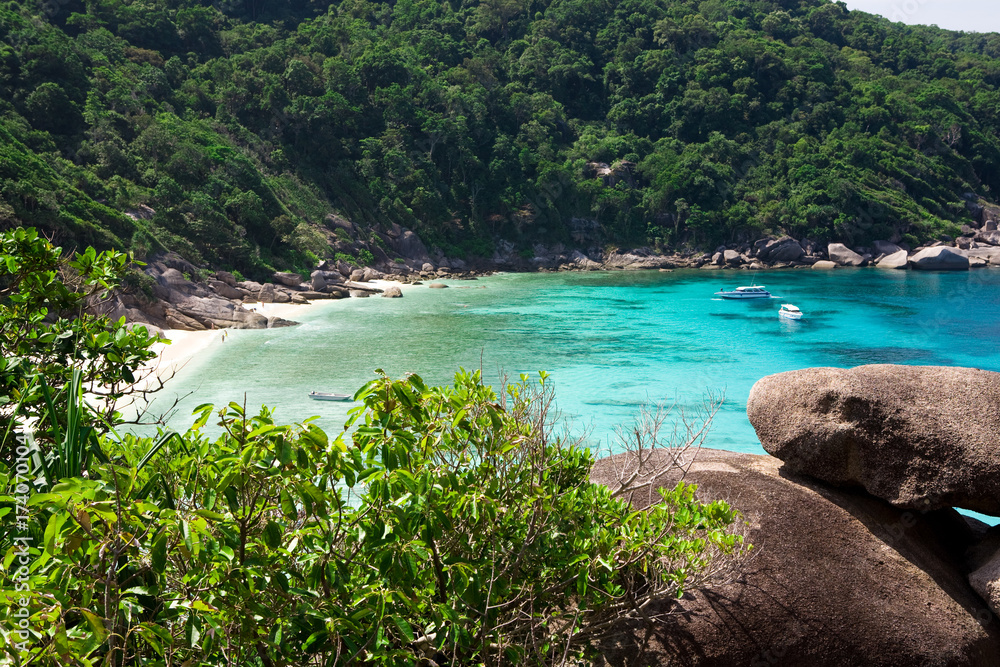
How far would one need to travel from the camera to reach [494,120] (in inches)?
2331

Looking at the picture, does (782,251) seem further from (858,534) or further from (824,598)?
(824,598)

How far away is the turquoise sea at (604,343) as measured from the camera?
51.1 ft

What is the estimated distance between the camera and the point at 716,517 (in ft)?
11.7

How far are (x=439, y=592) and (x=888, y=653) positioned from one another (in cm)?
346

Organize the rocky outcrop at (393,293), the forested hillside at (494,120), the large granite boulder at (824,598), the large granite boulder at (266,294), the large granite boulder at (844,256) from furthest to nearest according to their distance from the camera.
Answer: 1. the large granite boulder at (844,256)
2. the forested hillside at (494,120)
3. the rocky outcrop at (393,293)
4. the large granite boulder at (266,294)
5. the large granite boulder at (824,598)

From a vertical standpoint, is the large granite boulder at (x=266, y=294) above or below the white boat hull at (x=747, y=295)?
above

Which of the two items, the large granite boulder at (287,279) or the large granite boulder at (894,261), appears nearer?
the large granite boulder at (287,279)

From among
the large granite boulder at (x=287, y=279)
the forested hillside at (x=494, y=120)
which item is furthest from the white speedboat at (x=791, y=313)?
the forested hillside at (x=494, y=120)

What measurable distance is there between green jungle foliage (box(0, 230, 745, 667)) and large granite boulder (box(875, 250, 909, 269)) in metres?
55.7

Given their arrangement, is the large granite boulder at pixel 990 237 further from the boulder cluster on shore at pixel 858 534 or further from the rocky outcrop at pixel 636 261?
the boulder cluster on shore at pixel 858 534

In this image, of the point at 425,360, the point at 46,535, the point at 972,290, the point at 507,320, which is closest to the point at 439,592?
the point at 46,535

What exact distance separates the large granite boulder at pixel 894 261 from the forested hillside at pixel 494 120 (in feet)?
12.7

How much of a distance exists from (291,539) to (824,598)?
3.82m

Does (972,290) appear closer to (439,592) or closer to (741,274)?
(741,274)
